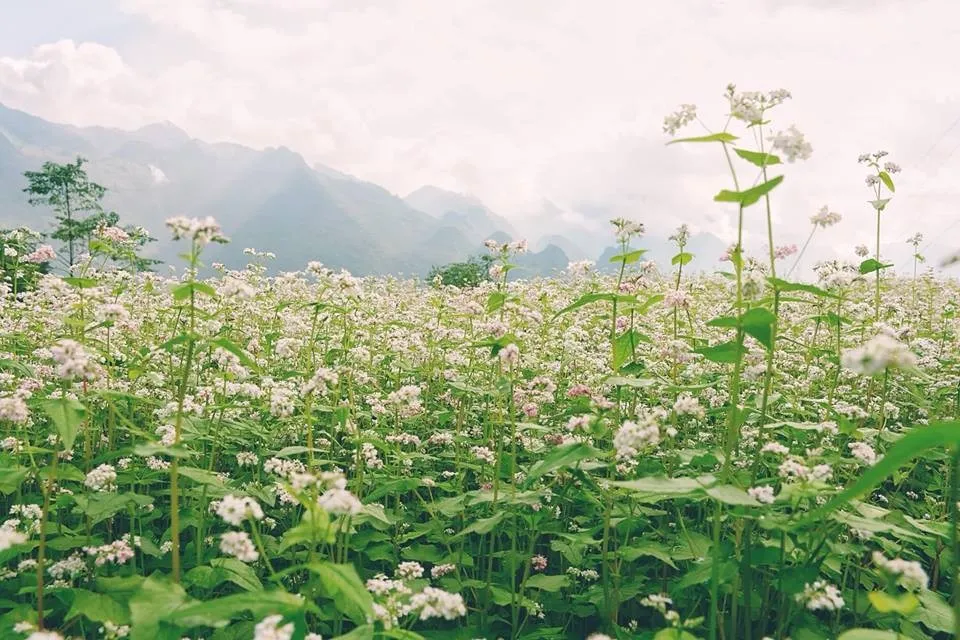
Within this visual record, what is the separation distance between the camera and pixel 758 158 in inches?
134

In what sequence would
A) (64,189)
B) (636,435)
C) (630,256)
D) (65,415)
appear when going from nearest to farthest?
(636,435)
(65,415)
(630,256)
(64,189)

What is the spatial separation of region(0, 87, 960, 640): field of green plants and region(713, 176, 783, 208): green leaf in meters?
0.02

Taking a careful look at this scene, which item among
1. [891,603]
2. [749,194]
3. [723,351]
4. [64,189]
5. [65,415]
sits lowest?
[891,603]

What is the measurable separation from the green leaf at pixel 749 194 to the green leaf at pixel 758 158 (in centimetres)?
35

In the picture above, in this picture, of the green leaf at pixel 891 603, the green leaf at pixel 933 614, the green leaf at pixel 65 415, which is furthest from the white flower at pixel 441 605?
the green leaf at pixel 933 614

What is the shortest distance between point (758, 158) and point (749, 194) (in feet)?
1.76

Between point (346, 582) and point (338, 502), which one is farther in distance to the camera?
point (338, 502)

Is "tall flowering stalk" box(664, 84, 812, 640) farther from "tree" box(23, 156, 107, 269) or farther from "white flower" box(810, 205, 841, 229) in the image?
"tree" box(23, 156, 107, 269)

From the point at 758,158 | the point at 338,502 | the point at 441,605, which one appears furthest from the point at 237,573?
the point at 758,158

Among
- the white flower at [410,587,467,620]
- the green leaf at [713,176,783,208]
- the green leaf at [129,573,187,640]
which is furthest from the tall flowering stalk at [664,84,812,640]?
the green leaf at [129,573,187,640]

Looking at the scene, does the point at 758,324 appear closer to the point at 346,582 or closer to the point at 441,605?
the point at 441,605

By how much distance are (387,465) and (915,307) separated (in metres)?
12.9

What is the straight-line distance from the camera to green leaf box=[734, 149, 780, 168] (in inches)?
132

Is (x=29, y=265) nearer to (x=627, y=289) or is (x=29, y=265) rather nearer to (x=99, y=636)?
(x=99, y=636)
